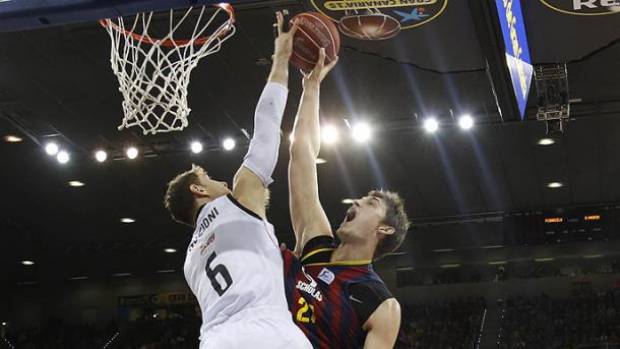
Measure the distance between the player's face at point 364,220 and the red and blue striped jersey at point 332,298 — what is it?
200mm

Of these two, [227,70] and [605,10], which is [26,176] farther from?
[605,10]

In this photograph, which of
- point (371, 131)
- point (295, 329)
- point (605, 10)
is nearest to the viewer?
point (295, 329)

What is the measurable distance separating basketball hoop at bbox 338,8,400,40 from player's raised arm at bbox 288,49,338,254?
149 inches

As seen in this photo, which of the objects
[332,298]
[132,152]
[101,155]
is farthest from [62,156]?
[332,298]

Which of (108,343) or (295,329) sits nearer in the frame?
(295,329)

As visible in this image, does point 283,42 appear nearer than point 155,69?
Yes

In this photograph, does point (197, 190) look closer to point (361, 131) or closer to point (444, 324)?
point (361, 131)

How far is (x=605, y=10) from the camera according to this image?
7992 mm

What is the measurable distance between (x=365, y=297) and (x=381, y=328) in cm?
16

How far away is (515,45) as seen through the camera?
6.88 metres

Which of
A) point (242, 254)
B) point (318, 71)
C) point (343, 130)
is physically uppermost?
point (343, 130)

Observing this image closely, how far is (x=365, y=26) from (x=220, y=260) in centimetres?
531

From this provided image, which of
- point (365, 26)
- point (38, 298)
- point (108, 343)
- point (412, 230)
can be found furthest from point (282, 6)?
point (38, 298)

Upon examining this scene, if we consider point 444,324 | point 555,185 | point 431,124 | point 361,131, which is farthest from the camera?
point 444,324
